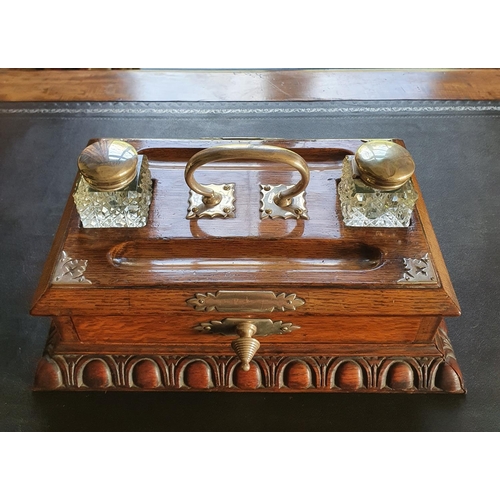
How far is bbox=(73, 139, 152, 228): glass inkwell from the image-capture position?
1.10m

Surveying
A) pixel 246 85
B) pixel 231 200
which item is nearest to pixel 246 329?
pixel 231 200

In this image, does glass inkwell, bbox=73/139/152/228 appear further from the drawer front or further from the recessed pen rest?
the drawer front

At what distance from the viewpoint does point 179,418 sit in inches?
49.8

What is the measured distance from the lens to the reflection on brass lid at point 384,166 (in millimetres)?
1090

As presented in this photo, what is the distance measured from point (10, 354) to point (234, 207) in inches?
24.5

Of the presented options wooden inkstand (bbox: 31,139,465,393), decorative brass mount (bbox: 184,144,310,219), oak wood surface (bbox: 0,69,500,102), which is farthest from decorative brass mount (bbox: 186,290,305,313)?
oak wood surface (bbox: 0,69,500,102)

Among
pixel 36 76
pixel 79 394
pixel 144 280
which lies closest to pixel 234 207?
pixel 144 280

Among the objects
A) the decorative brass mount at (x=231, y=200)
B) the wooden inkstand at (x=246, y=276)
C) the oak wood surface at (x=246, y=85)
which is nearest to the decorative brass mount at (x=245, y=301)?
the wooden inkstand at (x=246, y=276)

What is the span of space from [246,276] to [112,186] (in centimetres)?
31

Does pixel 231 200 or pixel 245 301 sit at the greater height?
pixel 231 200

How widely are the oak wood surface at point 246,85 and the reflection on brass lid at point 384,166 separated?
764mm

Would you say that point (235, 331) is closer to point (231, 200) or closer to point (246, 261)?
point (246, 261)

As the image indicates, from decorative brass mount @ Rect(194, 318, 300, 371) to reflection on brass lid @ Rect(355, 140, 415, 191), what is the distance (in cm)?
34

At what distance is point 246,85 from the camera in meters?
1.87
